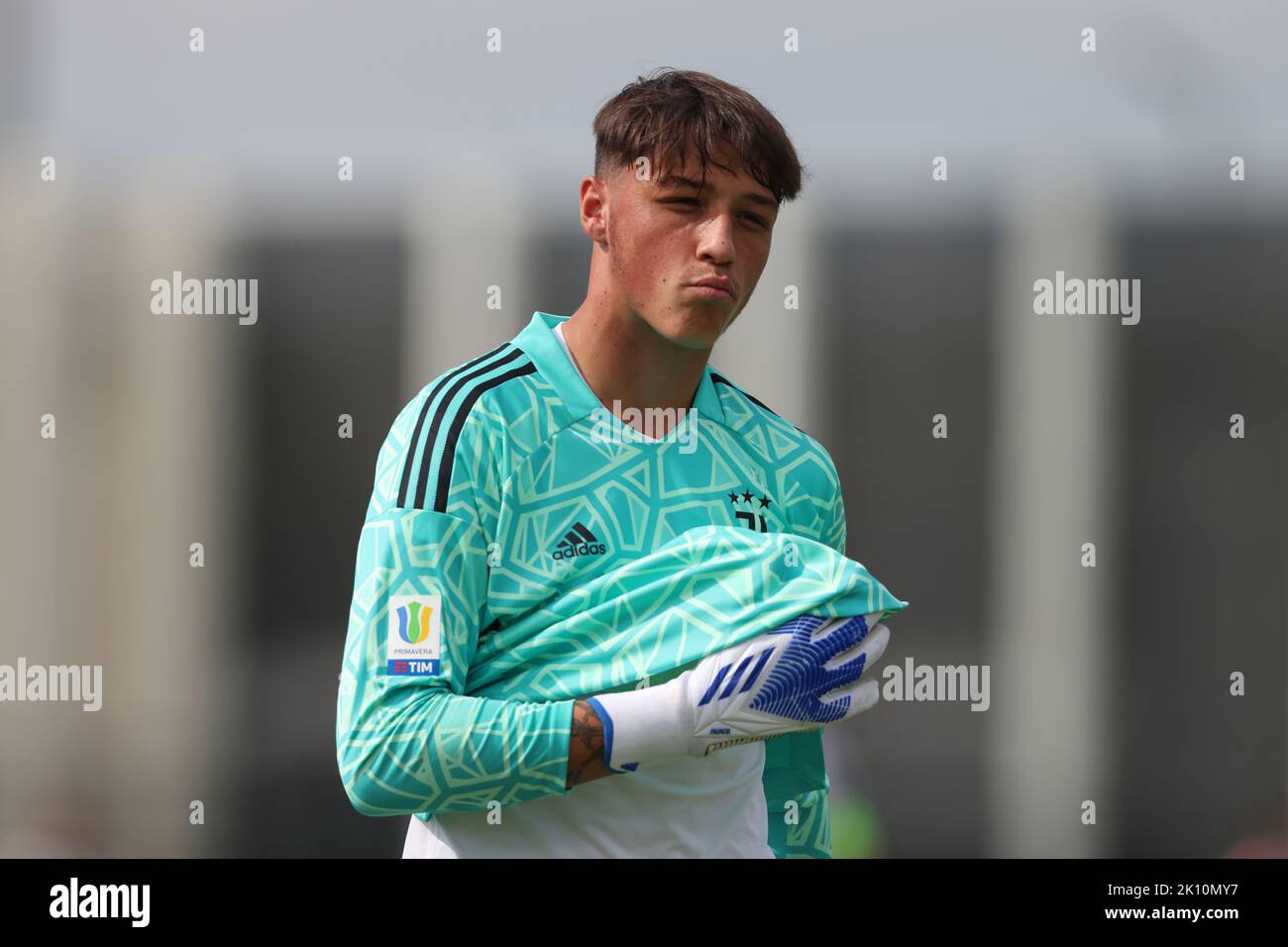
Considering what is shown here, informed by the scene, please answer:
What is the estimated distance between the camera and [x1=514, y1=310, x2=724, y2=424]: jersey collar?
2.35 meters

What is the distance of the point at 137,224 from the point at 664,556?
6.92 m

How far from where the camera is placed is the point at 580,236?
24.9 feet

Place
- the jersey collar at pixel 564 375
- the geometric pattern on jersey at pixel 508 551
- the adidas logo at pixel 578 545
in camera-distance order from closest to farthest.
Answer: the geometric pattern on jersey at pixel 508 551 < the adidas logo at pixel 578 545 < the jersey collar at pixel 564 375

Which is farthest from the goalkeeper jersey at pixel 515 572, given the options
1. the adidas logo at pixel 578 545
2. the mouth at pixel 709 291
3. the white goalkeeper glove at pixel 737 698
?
the mouth at pixel 709 291

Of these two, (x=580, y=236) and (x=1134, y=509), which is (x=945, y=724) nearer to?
(x=1134, y=509)

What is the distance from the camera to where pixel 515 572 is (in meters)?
2.21

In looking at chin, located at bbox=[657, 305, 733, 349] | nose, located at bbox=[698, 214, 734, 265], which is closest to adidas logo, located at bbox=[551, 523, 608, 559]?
chin, located at bbox=[657, 305, 733, 349]

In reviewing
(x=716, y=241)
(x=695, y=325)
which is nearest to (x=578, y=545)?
(x=695, y=325)

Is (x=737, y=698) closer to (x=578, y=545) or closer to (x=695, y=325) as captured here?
(x=578, y=545)

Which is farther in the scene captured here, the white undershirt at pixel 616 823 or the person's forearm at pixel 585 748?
the white undershirt at pixel 616 823

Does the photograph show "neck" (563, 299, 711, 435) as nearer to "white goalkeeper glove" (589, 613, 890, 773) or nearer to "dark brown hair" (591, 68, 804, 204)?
"dark brown hair" (591, 68, 804, 204)

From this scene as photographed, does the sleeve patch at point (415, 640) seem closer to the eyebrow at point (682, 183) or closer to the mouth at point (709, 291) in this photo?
the mouth at point (709, 291)

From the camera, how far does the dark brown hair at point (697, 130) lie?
2299 mm

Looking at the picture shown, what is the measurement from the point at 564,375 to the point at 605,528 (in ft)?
1.03
